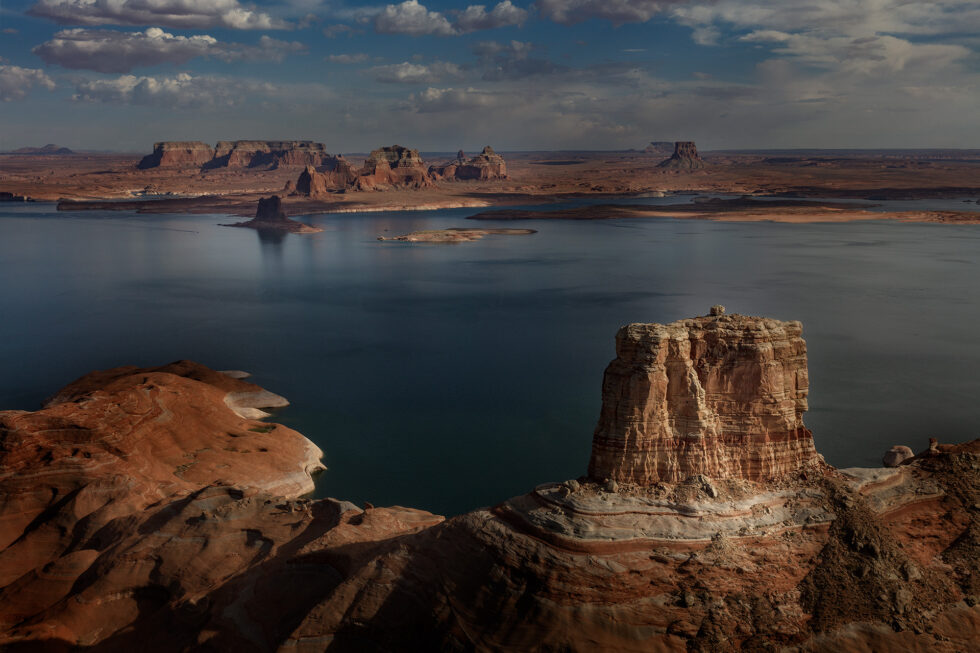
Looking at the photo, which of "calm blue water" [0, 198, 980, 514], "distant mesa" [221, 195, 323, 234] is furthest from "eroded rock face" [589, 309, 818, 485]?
"distant mesa" [221, 195, 323, 234]

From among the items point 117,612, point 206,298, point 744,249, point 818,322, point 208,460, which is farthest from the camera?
point 744,249

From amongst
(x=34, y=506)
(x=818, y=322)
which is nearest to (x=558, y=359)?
(x=818, y=322)

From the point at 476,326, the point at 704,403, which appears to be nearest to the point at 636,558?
the point at 704,403

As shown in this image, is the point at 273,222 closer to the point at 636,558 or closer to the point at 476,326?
the point at 476,326

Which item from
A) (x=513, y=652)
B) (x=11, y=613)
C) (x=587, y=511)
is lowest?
(x=11, y=613)

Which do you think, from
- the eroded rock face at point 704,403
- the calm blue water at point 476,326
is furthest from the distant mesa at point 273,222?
Answer: the eroded rock face at point 704,403

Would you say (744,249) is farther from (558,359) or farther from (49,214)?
(49,214)

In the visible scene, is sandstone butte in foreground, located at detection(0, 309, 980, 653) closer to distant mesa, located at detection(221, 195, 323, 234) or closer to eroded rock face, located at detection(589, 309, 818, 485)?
eroded rock face, located at detection(589, 309, 818, 485)
